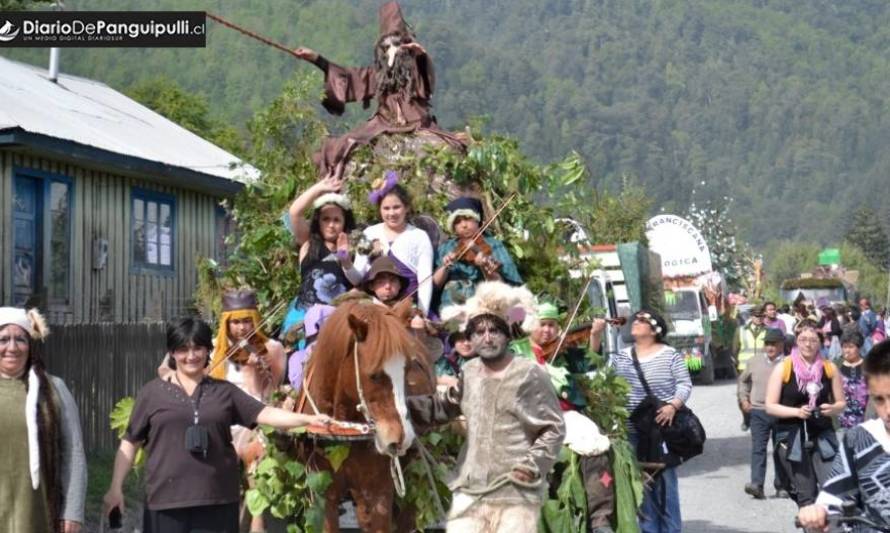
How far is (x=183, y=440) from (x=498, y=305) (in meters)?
1.70

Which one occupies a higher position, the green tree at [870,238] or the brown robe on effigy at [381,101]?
the green tree at [870,238]

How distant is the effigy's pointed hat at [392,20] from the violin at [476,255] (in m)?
2.52

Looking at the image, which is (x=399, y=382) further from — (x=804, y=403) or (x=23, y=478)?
(x=804, y=403)

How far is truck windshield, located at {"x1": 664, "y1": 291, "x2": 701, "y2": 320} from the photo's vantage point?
35.7 meters

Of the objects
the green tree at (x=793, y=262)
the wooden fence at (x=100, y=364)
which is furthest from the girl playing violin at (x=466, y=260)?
the green tree at (x=793, y=262)

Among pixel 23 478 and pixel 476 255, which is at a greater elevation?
pixel 476 255

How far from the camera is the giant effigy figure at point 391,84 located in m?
11.3

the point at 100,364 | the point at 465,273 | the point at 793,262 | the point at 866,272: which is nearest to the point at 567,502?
the point at 465,273

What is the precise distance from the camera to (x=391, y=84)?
37.7 feet

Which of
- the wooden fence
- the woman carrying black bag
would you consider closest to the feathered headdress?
the woman carrying black bag

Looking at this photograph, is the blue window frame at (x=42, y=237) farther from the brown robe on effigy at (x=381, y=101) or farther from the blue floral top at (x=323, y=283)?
the blue floral top at (x=323, y=283)

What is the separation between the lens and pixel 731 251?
78688 mm

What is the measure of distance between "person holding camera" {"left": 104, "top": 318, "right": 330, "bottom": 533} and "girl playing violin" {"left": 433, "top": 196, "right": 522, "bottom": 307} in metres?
2.35

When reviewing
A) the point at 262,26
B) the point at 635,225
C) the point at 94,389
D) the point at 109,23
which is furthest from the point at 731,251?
the point at 262,26
